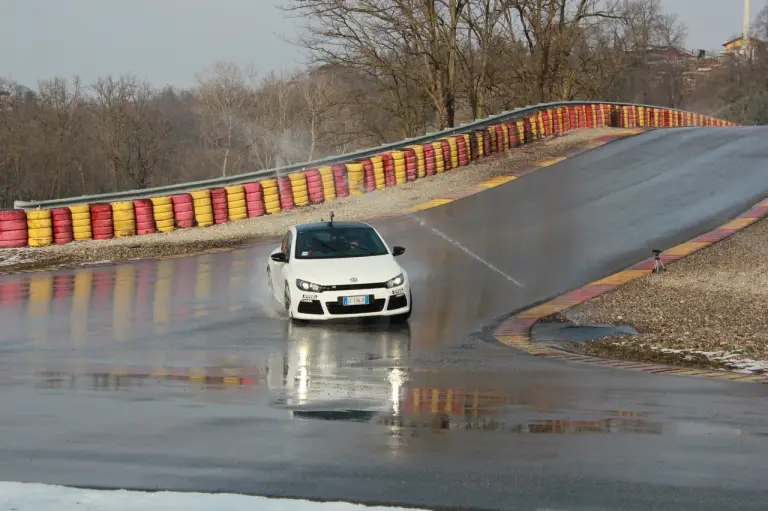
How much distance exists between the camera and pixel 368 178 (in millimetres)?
32906

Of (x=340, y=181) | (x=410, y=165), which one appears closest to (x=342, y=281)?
(x=340, y=181)

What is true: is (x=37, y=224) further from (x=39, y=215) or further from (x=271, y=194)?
(x=271, y=194)

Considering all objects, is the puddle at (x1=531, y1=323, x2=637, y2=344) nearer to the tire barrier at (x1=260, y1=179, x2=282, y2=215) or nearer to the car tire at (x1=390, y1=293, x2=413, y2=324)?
the car tire at (x1=390, y1=293, x2=413, y2=324)

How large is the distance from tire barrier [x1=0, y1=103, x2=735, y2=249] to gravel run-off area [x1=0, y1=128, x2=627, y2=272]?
0.32m

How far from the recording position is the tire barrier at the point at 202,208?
1125 inches

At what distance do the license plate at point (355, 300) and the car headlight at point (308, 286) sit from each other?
1.24 ft

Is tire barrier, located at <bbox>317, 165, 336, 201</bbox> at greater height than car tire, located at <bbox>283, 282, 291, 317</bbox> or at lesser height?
greater

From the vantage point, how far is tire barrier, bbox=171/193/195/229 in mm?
28219

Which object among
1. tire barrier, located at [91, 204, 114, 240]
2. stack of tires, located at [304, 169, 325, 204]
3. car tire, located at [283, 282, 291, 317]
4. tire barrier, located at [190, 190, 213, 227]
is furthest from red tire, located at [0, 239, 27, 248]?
car tire, located at [283, 282, 291, 317]

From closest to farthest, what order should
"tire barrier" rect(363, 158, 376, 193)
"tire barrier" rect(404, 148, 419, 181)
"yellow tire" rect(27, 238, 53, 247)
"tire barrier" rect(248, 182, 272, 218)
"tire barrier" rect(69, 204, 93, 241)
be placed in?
"yellow tire" rect(27, 238, 53, 247)
"tire barrier" rect(69, 204, 93, 241)
"tire barrier" rect(248, 182, 272, 218)
"tire barrier" rect(363, 158, 376, 193)
"tire barrier" rect(404, 148, 419, 181)

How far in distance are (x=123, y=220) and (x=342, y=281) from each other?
45.5 feet

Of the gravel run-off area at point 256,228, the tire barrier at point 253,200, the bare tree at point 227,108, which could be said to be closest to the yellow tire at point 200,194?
the gravel run-off area at point 256,228

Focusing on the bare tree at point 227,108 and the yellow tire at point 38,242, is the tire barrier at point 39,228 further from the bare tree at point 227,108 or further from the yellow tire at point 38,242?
the bare tree at point 227,108

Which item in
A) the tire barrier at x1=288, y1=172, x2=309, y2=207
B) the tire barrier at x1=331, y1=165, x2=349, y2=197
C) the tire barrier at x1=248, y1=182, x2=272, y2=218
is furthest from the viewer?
the tire barrier at x1=331, y1=165, x2=349, y2=197
